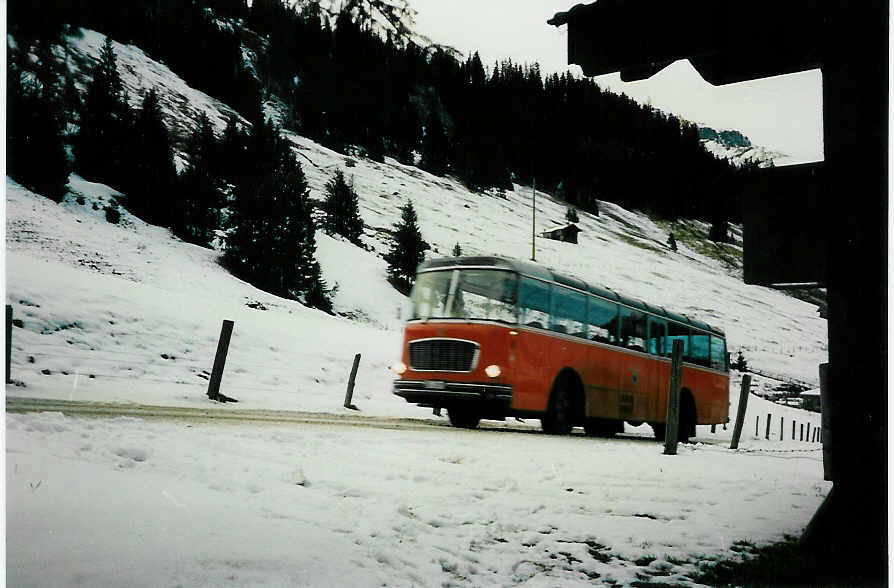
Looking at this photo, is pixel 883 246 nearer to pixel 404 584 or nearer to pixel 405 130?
pixel 404 584

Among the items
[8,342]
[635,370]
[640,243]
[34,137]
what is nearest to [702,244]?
[640,243]

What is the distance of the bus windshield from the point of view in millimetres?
8602

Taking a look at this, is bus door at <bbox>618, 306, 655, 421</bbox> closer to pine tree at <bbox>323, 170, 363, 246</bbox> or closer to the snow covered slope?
the snow covered slope

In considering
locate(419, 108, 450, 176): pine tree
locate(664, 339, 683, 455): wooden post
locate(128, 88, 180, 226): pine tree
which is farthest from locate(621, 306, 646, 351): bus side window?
locate(128, 88, 180, 226): pine tree

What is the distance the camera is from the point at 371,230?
634cm

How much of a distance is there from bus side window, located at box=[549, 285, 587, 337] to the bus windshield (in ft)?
2.33

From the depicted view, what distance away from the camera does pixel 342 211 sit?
6961 millimetres

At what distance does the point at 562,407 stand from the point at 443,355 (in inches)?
72.0

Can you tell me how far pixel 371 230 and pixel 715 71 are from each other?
3430 mm

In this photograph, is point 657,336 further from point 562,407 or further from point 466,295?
point 466,295

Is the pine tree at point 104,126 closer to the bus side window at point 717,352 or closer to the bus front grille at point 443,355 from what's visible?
the bus front grille at point 443,355

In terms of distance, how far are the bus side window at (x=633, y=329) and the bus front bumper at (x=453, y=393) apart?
268cm

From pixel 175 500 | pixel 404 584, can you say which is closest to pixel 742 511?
pixel 404 584

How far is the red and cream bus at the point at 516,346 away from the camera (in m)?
8.38
